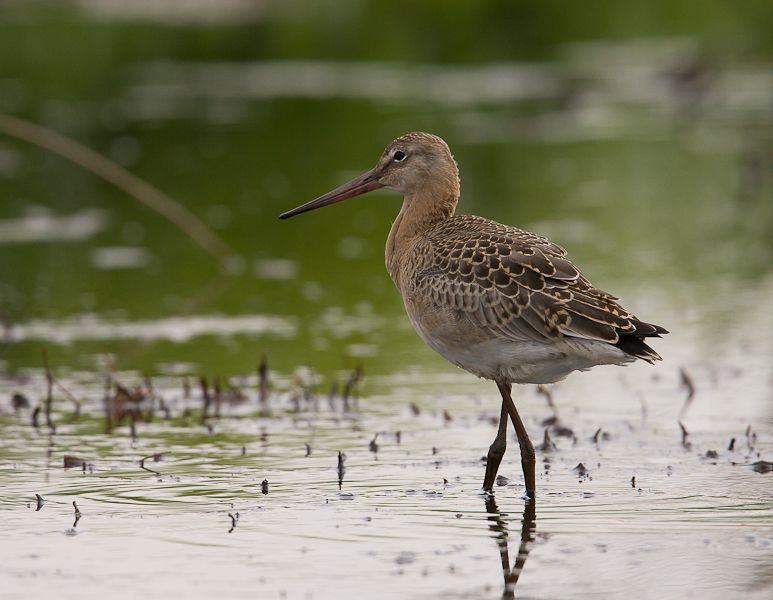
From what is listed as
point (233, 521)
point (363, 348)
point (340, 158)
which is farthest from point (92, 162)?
point (340, 158)

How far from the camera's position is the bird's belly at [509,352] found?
652 centimetres

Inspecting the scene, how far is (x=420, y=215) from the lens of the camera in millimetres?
7730

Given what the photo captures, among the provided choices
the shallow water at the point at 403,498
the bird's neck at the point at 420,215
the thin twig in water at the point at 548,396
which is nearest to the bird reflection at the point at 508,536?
the shallow water at the point at 403,498

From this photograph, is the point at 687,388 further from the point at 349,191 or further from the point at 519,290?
the point at 519,290

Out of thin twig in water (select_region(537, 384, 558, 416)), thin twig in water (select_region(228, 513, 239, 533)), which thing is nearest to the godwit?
thin twig in water (select_region(228, 513, 239, 533))

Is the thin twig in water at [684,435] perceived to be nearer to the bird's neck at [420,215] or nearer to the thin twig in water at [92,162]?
the bird's neck at [420,215]

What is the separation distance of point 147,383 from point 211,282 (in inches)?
142

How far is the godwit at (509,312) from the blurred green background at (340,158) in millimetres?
2553

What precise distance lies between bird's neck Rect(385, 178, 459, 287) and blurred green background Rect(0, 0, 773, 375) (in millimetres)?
1967

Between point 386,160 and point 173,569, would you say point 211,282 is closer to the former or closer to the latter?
point 386,160

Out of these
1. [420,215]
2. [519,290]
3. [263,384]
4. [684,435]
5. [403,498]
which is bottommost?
[403,498]

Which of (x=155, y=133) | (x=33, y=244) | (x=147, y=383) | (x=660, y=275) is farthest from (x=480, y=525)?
(x=155, y=133)

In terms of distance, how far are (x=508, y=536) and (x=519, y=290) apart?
3.78 feet

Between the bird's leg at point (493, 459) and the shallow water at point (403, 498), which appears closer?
the shallow water at point (403, 498)
